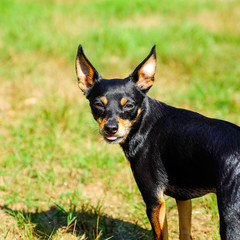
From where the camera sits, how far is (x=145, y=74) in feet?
12.9

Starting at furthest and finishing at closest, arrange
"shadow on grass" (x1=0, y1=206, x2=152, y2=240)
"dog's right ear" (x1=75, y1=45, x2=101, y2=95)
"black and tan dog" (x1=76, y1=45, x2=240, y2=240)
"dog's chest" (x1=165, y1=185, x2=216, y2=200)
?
1. "shadow on grass" (x1=0, y1=206, x2=152, y2=240)
2. "dog's right ear" (x1=75, y1=45, x2=101, y2=95)
3. "dog's chest" (x1=165, y1=185, x2=216, y2=200)
4. "black and tan dog" (x1=76, y1=45, x2=240, y2=240)

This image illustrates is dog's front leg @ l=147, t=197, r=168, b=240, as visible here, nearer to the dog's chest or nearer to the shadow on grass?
the dog's chest

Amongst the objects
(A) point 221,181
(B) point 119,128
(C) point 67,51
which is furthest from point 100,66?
(A) point 221,181

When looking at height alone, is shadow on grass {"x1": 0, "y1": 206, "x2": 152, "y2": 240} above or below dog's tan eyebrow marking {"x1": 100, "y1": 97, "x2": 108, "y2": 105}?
below

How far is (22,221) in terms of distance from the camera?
419 cm

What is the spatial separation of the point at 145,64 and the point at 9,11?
24.1 feet

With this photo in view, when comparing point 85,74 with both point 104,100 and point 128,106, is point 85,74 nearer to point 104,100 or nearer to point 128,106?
point 104,100

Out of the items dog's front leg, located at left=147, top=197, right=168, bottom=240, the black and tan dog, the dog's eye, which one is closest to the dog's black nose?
the black and tan dog

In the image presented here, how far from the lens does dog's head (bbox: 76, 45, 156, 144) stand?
3.66m

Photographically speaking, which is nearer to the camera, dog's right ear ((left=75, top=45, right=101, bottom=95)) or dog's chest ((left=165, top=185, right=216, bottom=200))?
dog's chest ((left=165, top=185, right=216, bottom=200))

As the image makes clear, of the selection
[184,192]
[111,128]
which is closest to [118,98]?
[111,128]

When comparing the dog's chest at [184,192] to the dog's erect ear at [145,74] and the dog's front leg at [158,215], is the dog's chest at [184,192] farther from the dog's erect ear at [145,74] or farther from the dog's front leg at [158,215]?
the dog's erect ear at [145,74]

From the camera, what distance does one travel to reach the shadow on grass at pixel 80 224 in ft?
13.9

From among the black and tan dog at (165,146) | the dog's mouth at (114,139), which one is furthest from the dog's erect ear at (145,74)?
the dog's mouth at (114,139)
